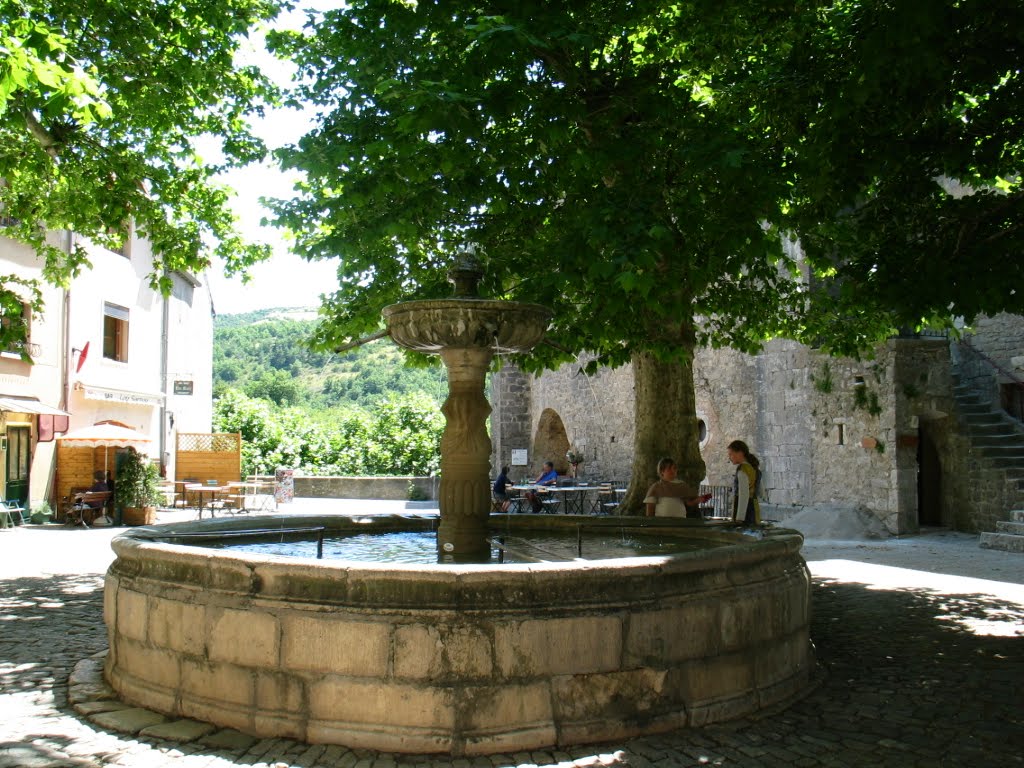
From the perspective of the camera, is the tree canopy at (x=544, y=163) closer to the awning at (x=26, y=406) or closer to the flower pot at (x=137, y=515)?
the flower pot at (x=137, y=515)

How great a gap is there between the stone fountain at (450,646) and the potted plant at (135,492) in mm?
13035

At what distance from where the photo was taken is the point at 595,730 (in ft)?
13.9

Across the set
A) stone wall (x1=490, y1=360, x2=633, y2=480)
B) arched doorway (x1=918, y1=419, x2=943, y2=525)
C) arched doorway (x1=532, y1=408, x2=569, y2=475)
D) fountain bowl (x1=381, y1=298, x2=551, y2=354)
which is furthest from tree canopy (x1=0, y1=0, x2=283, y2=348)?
arched doorway (x1=532, y1=408, x2=569, y2=475)

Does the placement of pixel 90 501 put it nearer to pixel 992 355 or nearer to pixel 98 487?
pixel 98 487

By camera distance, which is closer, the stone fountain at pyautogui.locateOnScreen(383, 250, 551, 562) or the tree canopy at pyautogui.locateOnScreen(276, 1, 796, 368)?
the stone fountain at pyautogui.locateOnScreen(383, 250, 551, 562)

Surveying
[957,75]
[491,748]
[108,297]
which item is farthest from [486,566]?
[108,297]

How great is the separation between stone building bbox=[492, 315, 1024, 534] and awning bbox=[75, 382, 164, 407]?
12614 mm

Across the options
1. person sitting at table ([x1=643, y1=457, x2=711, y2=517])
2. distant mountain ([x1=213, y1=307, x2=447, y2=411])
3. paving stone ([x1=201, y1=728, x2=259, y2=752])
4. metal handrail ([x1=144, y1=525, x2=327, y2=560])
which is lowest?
paving stone ([x1=201, y1=728, x2=259, y2=752])

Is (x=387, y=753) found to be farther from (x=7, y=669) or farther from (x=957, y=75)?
(x=957, y=75)

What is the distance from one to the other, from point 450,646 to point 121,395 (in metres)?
18.1

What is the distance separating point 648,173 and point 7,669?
18.5 ft

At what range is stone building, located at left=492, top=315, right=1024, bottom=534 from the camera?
14.8m

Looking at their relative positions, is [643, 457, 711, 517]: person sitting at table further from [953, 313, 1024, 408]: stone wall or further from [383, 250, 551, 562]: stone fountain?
[953, 313, 1024, 408]: stone wall

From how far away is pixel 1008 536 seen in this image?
1268 centimetres
